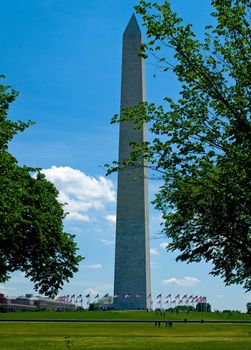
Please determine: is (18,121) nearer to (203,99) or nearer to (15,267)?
(203,99)

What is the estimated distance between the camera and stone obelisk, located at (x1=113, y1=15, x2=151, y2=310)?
6812 cm

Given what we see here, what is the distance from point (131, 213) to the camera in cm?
6900

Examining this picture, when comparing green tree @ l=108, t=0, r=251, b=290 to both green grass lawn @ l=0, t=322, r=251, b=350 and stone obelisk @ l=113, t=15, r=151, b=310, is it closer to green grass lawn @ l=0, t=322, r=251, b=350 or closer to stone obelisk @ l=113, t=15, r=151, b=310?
green grass lawn @ l=0, t=322, r=251, b=350

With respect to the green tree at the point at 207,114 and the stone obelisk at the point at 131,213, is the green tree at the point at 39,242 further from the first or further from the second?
the stone obelisk at the point at 131,213

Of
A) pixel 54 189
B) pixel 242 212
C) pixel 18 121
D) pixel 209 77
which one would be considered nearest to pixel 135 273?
pixel 54 189

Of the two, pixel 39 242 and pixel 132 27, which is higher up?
pixel 132 27

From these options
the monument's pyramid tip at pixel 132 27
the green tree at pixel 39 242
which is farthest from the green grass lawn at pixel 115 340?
the monument's pyramid tip at pixel 132 27

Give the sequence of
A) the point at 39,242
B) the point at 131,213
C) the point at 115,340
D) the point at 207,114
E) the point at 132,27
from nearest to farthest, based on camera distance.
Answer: the point at 207,114 → the point at 115,340 → the point at 39,242 → the point at 131,213 → the point at 132,27

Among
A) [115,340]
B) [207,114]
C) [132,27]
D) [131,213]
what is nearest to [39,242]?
[115,340]

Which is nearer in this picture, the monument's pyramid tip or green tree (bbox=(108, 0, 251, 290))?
green tree (bbox=(108, 0, 251, 290))

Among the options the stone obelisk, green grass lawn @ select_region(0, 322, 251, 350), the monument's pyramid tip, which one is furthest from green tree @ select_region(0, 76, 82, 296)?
the monument's pyramid tip

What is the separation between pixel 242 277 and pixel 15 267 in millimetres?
16002

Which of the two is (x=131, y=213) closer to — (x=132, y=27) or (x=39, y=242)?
(x=132, y=27)

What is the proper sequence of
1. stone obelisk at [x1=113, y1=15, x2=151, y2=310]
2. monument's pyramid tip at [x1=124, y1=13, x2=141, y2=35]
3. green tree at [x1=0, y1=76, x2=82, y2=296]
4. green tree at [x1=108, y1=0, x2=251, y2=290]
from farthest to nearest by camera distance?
monument's pyramid tip at [x1=124, y1=13, x2=141, y2=35]
stone obelisk at [x1=113, y1=15, x2=151, y2=310]
green tree at [x1=0, y1=76, x2=82, y2=296]
green tree at [x1=108, y1=0, x2=251, y2=290]
